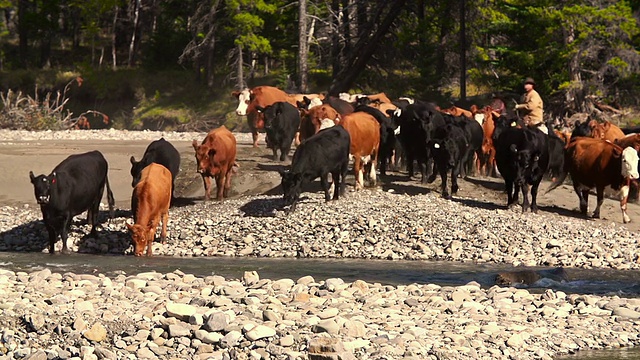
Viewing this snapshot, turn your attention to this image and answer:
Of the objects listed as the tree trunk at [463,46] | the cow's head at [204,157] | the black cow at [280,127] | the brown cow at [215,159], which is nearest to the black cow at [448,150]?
the brown cow at [215,159]

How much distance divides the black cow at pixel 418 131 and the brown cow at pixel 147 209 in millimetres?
7190

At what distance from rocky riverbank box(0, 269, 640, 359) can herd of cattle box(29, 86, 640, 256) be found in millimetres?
4017

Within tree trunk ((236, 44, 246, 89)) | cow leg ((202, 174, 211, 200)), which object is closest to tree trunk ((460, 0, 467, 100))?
tree trunk ((236, 44, 246, 89))

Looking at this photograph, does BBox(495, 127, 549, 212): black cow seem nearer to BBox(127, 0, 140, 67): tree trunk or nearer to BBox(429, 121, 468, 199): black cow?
BBox(429, 121, 468, 199): black cow

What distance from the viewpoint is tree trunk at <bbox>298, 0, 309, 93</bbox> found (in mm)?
42594

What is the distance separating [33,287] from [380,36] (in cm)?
3415

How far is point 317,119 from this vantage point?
83.0 feet

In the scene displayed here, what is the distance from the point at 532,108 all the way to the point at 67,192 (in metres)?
10.8

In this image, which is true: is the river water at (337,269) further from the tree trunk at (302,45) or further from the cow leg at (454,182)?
the tree trunk at (302,45)

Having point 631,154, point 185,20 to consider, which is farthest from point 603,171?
point 185,20

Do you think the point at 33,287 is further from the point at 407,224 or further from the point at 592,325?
the point at 407,224

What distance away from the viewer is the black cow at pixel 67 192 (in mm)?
17617

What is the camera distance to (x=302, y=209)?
816 inches

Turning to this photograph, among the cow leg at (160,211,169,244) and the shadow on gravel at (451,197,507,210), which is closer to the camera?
the cow leg at (160,211,169,244)
